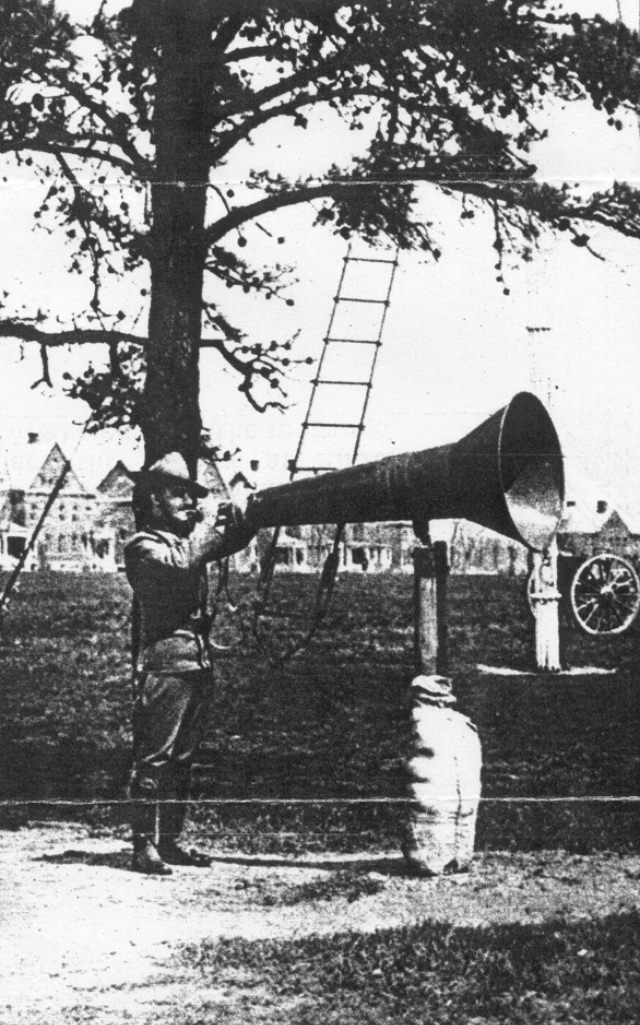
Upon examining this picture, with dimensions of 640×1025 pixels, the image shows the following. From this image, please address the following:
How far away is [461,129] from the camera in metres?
7.20

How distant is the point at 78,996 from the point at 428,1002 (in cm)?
155

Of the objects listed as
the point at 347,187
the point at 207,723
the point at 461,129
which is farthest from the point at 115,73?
the point at 207,723

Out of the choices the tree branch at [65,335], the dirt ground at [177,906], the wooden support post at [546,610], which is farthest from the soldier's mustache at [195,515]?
the wooden support post at [546,610]

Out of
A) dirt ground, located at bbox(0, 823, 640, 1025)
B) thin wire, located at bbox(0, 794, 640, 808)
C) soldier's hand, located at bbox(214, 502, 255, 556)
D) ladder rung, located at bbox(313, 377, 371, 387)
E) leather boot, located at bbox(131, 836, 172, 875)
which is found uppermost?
ladder rung, located at bbox(313, 377, 371, 387)

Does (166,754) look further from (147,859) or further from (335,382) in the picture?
(335,382)

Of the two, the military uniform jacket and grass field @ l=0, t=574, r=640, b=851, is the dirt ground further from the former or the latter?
the military uniform jacket

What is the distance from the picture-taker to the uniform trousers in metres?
7.01

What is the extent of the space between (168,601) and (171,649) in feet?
0.82

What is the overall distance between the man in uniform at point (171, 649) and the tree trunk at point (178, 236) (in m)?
0.28

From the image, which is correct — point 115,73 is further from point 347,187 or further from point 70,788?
point 70,788

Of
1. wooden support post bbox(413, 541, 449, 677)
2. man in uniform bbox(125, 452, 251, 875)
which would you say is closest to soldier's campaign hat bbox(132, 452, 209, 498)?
man in uniform bbox(125, 452, 251, 875)

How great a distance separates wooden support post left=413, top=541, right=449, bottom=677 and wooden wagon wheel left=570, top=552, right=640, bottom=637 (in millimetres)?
1034

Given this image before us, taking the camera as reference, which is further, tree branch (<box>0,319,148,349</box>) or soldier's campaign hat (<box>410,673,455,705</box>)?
tree branch (<box>0,319,148,349</box>)

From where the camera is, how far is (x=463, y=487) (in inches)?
256
